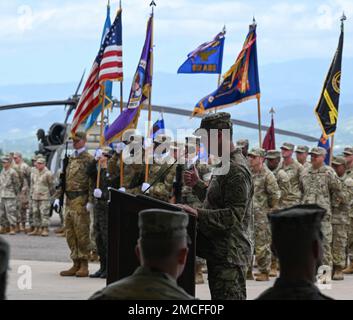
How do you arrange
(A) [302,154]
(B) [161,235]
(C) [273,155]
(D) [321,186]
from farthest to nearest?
1. (A) [302,154]
2. (C) [273,155]
3. (D) [321,186]
4. (B) [161,235]

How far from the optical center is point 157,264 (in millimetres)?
4883

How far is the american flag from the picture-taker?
1553cm

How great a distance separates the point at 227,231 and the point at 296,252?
296 cm

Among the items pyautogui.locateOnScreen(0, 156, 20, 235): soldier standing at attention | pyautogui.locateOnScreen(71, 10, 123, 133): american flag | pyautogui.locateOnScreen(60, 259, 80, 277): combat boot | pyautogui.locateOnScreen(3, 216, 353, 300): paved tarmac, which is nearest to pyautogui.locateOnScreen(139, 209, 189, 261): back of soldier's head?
pyautogui.locateOnScreen(3, 216, 353, 300): paved tarmac

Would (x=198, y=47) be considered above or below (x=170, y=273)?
above

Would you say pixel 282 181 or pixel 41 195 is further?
pixel 41 195

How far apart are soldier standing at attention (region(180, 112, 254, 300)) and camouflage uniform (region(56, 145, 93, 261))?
723 centimetres

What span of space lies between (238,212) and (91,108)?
27.7 feet

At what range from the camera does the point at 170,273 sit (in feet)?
16.1

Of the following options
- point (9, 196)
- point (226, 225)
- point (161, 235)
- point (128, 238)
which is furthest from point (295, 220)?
point (9, 196)

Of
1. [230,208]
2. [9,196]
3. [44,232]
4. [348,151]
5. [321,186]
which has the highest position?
[348,151]

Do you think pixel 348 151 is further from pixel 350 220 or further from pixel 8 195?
pixel 8 195

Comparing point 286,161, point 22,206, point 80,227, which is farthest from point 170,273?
point 22,206
